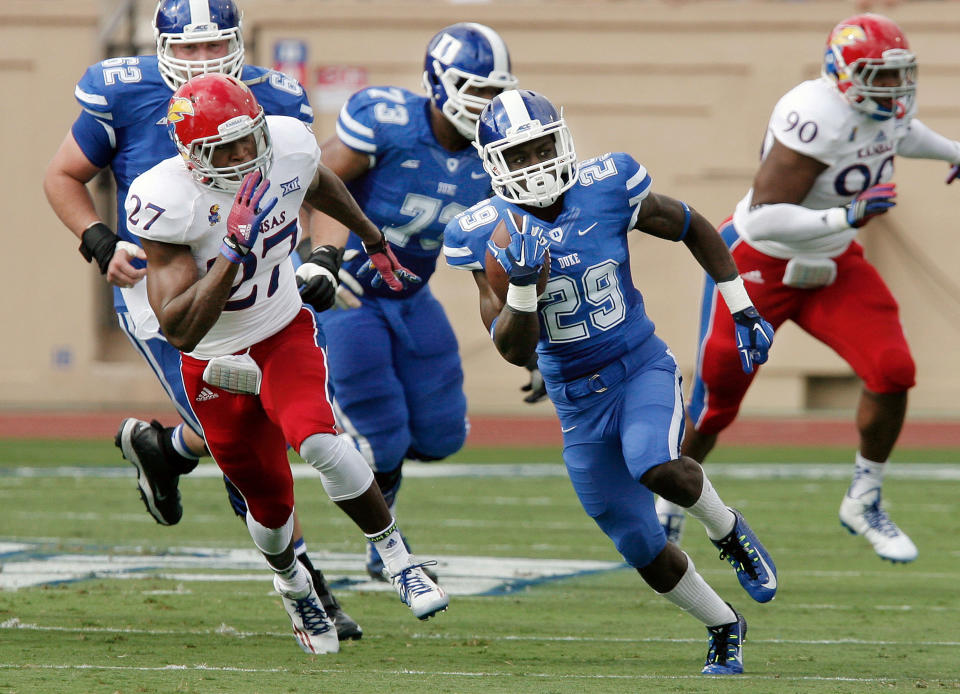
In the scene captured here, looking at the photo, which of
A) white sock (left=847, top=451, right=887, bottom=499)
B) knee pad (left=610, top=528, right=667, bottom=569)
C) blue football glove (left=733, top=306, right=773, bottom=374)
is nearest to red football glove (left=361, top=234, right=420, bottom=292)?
blue football glove (left=733, top=306, right=773, bottom=374)

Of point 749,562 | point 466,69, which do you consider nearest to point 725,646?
point 749,562

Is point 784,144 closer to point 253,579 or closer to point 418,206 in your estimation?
point 418,206

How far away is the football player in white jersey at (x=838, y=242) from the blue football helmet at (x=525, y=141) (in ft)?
5.19

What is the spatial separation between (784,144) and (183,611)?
9.24ft

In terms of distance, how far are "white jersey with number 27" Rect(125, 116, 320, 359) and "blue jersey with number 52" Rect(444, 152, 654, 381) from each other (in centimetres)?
54

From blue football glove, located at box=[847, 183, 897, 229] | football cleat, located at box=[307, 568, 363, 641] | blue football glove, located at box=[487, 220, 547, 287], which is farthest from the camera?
blue football glove, located at box=[847, 183, 897, 229]

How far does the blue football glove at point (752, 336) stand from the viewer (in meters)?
4.43

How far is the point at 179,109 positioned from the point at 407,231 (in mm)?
1610

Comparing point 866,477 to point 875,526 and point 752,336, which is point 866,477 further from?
point 752,336

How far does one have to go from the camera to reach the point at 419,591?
4.12 m

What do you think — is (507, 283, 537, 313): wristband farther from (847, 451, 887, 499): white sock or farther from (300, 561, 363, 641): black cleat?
(847, 451, 887, 499): white sock

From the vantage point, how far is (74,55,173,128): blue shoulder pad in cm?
486

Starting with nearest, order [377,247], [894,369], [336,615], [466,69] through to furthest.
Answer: [336,615] < [377,247] < [466,69] < [894,369]

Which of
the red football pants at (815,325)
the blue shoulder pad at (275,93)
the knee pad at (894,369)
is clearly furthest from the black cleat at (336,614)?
the knee pad at (894,369)
